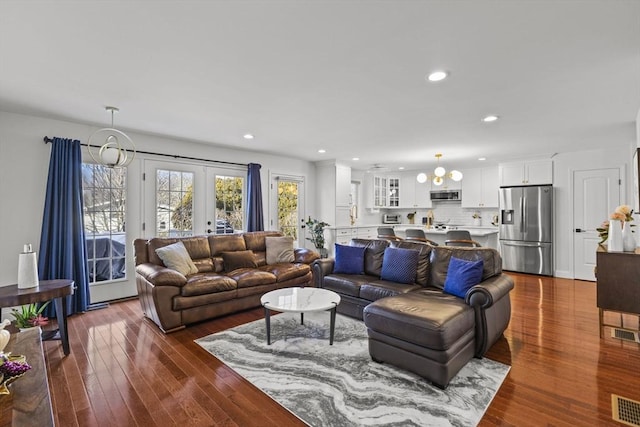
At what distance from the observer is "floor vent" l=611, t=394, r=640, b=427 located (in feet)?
6.17

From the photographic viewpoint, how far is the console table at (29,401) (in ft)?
3.43

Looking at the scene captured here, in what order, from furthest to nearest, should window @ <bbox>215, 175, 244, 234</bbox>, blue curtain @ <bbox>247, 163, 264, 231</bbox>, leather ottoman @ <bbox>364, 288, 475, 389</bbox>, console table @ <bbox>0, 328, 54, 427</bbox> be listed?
blue curtain @ <bbox>247, 163, 264, 231</bbox>, window @ <bbox>215, 175, 244, 234</bbox>, leather ottoman @ <bbox>364, 288, 475, 389</bbox>, console table @ <bbox>0, 328, 54, 427</bbox>

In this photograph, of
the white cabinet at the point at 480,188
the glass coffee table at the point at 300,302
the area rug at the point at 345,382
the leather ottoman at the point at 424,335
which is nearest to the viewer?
the area rug at the point at 345,382

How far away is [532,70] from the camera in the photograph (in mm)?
2508

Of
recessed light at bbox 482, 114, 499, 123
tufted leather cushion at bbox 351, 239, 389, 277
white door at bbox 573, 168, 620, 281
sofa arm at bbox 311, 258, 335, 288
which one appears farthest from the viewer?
white door at bbox 573, 168, 620, 281

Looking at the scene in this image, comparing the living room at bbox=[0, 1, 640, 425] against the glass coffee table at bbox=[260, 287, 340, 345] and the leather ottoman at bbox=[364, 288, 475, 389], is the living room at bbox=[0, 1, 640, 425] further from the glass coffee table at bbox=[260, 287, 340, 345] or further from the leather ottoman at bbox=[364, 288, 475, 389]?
the glass coffee table at bbox=[260, 287, 340, 345]

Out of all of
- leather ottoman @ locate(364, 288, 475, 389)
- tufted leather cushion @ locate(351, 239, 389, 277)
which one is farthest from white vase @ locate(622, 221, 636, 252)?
tufted leather cushion @ locate(351, 239, 389, 277)

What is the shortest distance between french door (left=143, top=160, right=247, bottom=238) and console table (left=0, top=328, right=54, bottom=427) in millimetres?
3627

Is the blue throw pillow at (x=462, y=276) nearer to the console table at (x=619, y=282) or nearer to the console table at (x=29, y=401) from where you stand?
the console table at (x=619, y=282)

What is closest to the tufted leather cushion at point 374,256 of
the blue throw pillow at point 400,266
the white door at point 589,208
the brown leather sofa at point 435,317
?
the blue throw pillow at point 400,266

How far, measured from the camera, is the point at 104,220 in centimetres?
440

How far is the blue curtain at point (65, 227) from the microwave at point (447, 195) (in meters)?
7.35

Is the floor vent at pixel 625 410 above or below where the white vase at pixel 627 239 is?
below

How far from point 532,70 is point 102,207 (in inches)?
209
